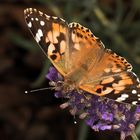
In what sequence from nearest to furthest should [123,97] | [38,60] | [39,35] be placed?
1. [123,97]
2. [39,35]
3. [38,60]

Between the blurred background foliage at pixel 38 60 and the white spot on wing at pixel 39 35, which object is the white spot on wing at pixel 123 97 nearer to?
the white spot on wing at pixel 39 35

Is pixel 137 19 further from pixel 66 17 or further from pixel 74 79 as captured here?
pixel 74 79

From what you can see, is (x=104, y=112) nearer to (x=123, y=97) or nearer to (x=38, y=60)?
(x=123, y=97)

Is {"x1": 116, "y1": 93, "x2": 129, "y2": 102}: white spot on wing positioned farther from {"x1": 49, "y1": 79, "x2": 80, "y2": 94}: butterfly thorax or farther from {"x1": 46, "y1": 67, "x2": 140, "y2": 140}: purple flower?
{"x1": 49, "y1": 79, "x2": 80, "y2": 94}: butterfly thorax

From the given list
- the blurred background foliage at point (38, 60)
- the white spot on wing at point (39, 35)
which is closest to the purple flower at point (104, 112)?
the white spot on wing at point (39, 35)

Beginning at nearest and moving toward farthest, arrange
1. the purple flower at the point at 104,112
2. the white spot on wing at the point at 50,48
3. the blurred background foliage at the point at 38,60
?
the purple flower at the point at 104,112 < the white spot on wing at the point at 50,48 < the blurred background foliage at the point at 38,60

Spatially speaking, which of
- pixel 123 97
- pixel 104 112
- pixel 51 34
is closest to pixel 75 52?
pixel 51 34
